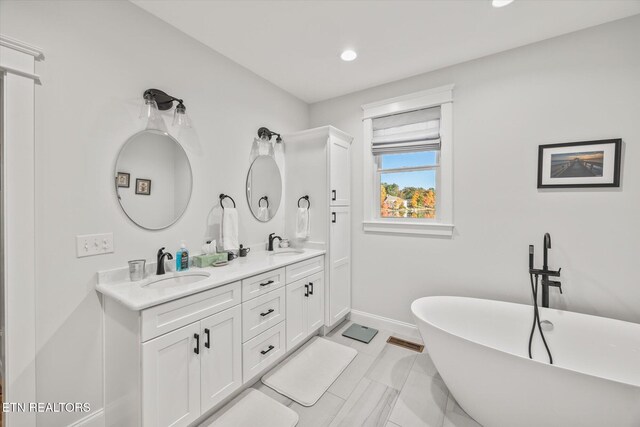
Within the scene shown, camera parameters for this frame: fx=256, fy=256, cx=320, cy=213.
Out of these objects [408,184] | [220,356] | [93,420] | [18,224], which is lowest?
[93,420]

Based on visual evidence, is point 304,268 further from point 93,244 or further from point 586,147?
point 586,147

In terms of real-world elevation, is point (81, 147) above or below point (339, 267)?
above

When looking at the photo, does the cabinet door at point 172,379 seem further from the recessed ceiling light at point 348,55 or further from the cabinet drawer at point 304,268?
the recessed ceiling light at point 348,55

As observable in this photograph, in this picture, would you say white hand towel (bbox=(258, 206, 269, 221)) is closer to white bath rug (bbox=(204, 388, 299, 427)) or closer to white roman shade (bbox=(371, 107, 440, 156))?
white roman shade (bbox=(371, 107, 440, 156))

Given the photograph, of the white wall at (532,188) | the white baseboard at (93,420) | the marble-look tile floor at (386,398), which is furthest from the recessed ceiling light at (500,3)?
the white baseboard at (93,420)

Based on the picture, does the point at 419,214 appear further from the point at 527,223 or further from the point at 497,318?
the point at 497,318

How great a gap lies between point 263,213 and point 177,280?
3.58ft

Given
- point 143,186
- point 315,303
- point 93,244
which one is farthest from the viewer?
point 315,303

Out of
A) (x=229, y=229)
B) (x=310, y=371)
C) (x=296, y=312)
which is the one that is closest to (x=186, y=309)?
(x=229, y=229)

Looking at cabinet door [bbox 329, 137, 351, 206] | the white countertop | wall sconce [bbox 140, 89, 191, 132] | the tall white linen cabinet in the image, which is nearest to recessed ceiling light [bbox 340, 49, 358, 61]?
the tall white linen cabinet

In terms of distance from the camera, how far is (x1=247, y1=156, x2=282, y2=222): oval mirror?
2570 millimetres

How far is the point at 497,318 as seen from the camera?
2.06 meters

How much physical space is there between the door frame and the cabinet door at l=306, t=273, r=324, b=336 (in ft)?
5.82

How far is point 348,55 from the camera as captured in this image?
2262mm
